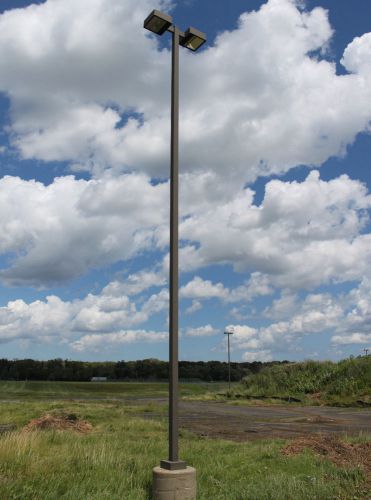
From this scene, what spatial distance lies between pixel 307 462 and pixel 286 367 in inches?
1496

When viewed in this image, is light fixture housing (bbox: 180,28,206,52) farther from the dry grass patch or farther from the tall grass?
the dry grass patch

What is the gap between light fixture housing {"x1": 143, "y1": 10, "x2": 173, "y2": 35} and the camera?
9.14 metres

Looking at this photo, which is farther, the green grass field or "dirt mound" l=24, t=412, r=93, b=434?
"dirt mound" l=24, t=412, r=93, b=434

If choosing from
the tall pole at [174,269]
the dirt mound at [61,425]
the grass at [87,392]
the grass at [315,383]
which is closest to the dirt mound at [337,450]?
the tall pole at [174,269]

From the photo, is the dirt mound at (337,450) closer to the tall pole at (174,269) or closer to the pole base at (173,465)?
the pole base at (173,465)

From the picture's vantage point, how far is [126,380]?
10619 cm

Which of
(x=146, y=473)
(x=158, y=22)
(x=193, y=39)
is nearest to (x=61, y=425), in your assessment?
(x=146, y=473)

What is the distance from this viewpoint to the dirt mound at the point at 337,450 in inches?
421

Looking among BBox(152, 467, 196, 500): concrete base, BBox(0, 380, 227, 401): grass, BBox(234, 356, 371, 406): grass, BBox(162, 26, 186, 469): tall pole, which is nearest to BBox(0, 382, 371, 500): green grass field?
BBox(152, 467, 196, 500): concrete base

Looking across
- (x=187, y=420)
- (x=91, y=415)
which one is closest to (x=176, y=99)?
(x=91, y=415)

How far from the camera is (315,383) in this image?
139ft

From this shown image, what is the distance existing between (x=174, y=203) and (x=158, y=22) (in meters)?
3.10

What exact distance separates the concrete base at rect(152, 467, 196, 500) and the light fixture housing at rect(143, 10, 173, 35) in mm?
7168

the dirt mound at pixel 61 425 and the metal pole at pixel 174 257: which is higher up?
the metal pole at pixel 174 257
